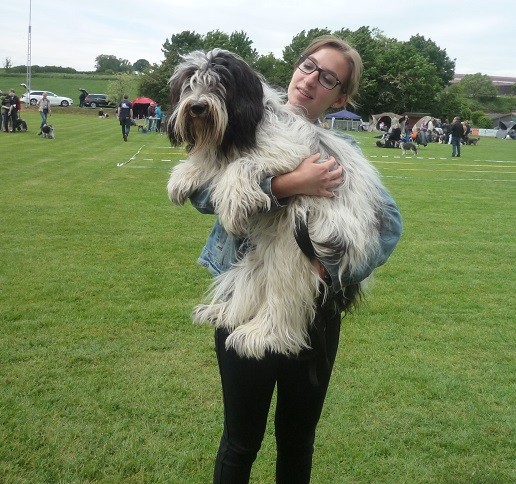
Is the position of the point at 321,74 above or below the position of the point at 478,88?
below

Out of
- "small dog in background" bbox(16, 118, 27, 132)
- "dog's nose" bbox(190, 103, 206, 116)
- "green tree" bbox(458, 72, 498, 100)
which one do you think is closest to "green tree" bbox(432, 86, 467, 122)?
"green tree" bbox(458, 72, 498, 100)

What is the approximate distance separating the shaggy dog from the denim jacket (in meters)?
0.02

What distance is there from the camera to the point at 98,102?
59656 mm

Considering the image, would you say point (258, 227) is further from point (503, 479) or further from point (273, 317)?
point (503, 479)

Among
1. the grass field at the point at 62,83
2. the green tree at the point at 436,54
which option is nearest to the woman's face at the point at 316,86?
the grass field at the point at 62,83

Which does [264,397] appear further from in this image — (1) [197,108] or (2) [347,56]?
(2) [347,56]

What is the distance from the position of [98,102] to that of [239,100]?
61422 mm

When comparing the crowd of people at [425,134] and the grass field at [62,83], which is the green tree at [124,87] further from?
the crowd of people at [425,134]

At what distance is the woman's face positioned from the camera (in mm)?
2400

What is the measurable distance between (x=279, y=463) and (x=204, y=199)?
1.22 m

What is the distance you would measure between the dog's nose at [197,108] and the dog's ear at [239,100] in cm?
9

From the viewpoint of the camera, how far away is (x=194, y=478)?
3.32m

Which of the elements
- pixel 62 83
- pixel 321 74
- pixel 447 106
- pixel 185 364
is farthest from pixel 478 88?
pixel 321 74

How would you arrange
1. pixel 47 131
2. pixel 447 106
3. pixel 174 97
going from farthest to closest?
pixel 447 106, pixel 47 131, pixel 174 97
